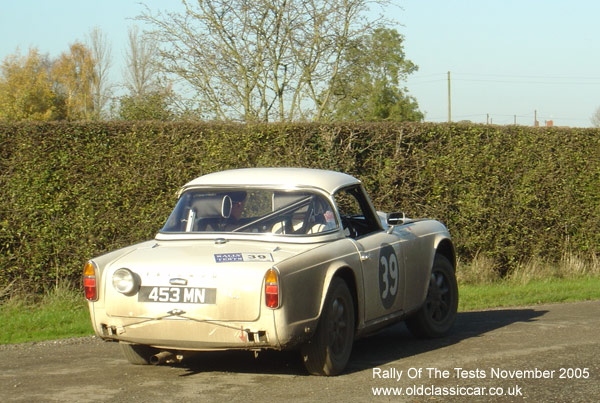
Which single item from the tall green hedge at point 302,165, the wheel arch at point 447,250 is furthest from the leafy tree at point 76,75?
the wheel arch at point 447,250

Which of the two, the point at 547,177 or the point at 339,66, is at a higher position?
the point at 339,66

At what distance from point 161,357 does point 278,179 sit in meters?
1.83

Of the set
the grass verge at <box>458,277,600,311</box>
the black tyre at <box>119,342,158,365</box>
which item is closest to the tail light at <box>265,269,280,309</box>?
the black tyre at <box>119,342,158,365</box>

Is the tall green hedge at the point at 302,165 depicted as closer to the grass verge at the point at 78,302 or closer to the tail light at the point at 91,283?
the grass verge at the point at 78,302

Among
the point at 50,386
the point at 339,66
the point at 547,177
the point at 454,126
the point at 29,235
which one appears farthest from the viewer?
the point at 339,66

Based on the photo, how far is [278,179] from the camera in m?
7.58

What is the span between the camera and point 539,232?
14805mm

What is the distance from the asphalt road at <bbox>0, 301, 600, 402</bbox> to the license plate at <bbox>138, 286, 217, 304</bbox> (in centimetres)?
A: 66

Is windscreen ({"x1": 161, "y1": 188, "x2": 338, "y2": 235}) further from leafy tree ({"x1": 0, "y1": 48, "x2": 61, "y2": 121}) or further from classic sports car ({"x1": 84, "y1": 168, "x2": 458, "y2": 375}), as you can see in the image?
leafy tree ({"x1": 0, "y1": 48, "x2": 61, "y2": 121})

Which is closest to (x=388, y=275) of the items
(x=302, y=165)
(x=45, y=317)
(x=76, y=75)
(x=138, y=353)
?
(x=138, y=353)

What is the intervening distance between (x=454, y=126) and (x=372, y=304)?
23.5ft

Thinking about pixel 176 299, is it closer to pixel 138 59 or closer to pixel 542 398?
pixel 542 398

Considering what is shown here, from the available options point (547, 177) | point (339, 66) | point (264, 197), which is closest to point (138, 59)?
point (339, 66)

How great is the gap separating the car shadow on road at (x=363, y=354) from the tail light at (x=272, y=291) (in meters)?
0.70
